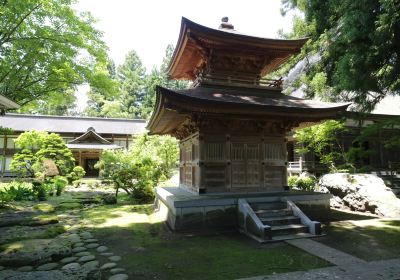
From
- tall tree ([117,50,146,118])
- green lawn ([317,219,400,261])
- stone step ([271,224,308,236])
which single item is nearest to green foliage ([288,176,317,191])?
green lawn ([317,219,400,261])

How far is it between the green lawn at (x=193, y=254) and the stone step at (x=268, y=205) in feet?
4.10

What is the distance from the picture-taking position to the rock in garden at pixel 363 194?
1135 cm

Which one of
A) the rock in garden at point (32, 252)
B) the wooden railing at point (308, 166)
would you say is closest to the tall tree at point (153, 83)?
the wooden railing at point (308, 166)

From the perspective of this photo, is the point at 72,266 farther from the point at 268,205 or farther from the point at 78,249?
the point at 268,205

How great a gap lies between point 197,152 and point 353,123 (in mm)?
17694

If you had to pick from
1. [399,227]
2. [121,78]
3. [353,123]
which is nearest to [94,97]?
[121,78]

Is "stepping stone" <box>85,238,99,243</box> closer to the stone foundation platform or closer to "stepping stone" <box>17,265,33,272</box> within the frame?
"stepping stone" <box>17,265,33,272</box>

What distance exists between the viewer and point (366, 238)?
7879 mm

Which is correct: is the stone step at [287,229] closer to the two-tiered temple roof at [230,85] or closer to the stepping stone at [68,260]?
the two-tiered temple roof at [230,85]

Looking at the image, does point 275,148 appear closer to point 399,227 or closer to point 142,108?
point 399,227

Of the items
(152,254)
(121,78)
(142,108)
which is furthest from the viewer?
(121,78)

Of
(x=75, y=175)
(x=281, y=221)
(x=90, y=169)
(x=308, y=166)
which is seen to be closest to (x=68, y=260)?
(x=281, y=221)

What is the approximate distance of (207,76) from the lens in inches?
423

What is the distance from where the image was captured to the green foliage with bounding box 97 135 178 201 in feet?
52.5
